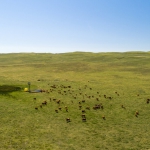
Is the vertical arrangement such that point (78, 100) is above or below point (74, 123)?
above

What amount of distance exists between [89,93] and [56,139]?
19457 mm

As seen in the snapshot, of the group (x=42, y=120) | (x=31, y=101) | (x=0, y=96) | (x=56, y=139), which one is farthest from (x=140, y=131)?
(x=0, y=96)

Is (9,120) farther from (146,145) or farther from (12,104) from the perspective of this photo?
(146,145)

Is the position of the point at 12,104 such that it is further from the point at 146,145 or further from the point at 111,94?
the point at 146,145

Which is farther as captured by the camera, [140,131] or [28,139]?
[140,131]

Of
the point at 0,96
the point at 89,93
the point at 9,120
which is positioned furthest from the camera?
the point at 89,93

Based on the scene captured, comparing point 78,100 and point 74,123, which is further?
point 78,100

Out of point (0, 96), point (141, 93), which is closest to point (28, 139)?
point (0, 96)

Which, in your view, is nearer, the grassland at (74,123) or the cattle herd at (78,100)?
the grassland at (74,123)

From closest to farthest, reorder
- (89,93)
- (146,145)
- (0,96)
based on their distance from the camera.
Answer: (146,145), (0,96), (89,93)

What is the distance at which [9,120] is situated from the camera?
24.4m

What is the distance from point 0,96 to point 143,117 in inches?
962

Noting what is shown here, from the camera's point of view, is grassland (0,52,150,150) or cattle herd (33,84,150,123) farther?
cattle herd (33,84,150,123)

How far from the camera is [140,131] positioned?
21.7 m
